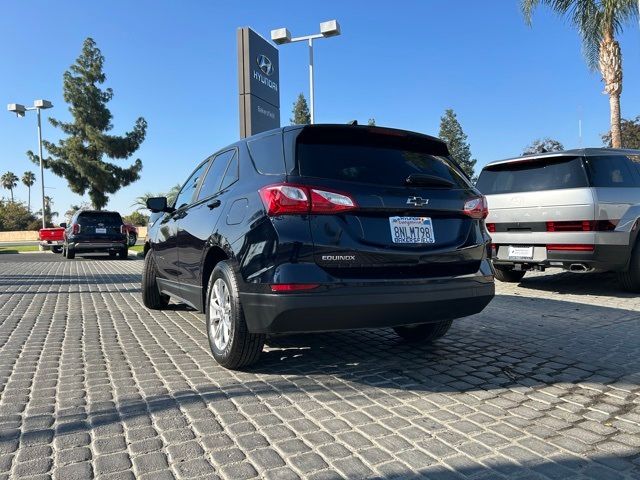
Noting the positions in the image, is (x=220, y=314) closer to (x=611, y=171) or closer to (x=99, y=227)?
(x=611, y=171)

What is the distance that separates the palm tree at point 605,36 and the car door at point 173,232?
1551 cm

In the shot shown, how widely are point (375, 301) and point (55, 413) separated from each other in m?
2.03

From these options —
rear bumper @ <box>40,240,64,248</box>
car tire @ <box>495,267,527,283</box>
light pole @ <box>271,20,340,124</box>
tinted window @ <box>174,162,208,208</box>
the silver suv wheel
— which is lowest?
car tire @ <box>495,267,527,283</box>

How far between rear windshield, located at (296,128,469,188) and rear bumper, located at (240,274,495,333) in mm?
735

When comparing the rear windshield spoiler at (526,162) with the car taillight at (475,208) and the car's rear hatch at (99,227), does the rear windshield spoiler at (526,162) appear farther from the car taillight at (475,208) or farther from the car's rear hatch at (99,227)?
the car's rear hatch at (99,227)

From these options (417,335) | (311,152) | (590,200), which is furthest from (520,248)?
(311,152)

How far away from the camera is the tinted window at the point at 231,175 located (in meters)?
4.04

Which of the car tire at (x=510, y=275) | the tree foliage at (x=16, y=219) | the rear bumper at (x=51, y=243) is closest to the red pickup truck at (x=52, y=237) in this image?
the rear bumper at (x=51, y=243)

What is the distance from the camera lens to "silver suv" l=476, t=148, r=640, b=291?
21.9 feet

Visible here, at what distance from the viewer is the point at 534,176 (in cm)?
738

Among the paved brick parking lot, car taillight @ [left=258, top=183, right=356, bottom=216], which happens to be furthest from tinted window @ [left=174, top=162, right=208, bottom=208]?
car taillight @ [left=258, top=183, right=356, bottom=216]

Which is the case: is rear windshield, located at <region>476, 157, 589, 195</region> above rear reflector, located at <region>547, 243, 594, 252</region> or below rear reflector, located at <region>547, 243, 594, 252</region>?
above

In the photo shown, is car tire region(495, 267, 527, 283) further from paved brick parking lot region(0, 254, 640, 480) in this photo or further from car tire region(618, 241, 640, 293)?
paved brick parking lot region(0, 254, 640, 480)

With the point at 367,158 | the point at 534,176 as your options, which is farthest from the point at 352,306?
the point at 534,176
